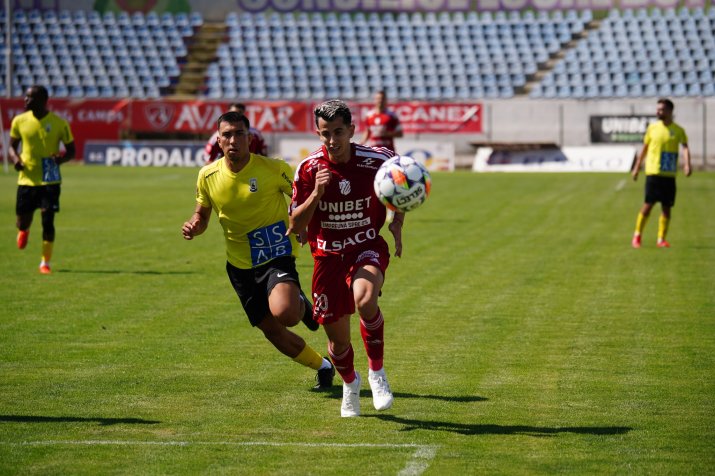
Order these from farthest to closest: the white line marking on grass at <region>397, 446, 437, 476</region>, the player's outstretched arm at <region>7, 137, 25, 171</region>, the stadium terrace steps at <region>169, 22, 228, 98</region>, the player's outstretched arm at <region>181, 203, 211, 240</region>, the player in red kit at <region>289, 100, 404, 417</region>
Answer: the stadium terrace steps at <region>169, 22, 228, 98</region>, the player's outstretched arm at <region>7, 137, 25, 171</region>, the player's outstretched arm at <region>181, 203, 211, 240</region>, the player in red kit at <region>289, 100, 404, 417</region>, the white line marking on grass at <region>397, 446, 437, 476</region>

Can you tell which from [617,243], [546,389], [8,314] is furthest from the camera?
[617,243]

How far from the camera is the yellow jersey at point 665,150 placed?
18.2 metres

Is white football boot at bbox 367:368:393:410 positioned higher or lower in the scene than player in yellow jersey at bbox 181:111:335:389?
lower

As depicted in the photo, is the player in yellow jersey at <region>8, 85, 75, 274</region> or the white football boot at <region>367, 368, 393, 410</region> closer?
the white football boot at <region>367, 368, 393, 410</region>

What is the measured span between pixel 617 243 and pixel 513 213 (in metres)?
5.45

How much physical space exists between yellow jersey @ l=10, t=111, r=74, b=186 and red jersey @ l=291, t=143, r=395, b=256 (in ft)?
27.7

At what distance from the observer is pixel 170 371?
8.82 metres

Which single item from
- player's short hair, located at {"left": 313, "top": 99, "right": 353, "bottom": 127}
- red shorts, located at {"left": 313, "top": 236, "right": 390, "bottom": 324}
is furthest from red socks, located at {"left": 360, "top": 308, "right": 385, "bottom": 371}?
player's short hair, located at {"left": 313, "top": 99, "right": 353, "bottom": 127}

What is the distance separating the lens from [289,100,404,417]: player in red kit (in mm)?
7336

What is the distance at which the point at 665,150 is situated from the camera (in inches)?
719

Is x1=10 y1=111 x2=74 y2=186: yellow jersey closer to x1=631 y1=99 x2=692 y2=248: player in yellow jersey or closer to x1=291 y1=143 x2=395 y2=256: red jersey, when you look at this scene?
x1=291 y1=143 x2=395 y2=256: red jersey

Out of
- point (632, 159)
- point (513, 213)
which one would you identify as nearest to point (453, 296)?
point (513, 213)

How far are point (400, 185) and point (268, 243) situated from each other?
1.22 metres

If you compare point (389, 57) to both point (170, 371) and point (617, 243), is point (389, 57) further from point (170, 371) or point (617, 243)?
point (170, 371)
